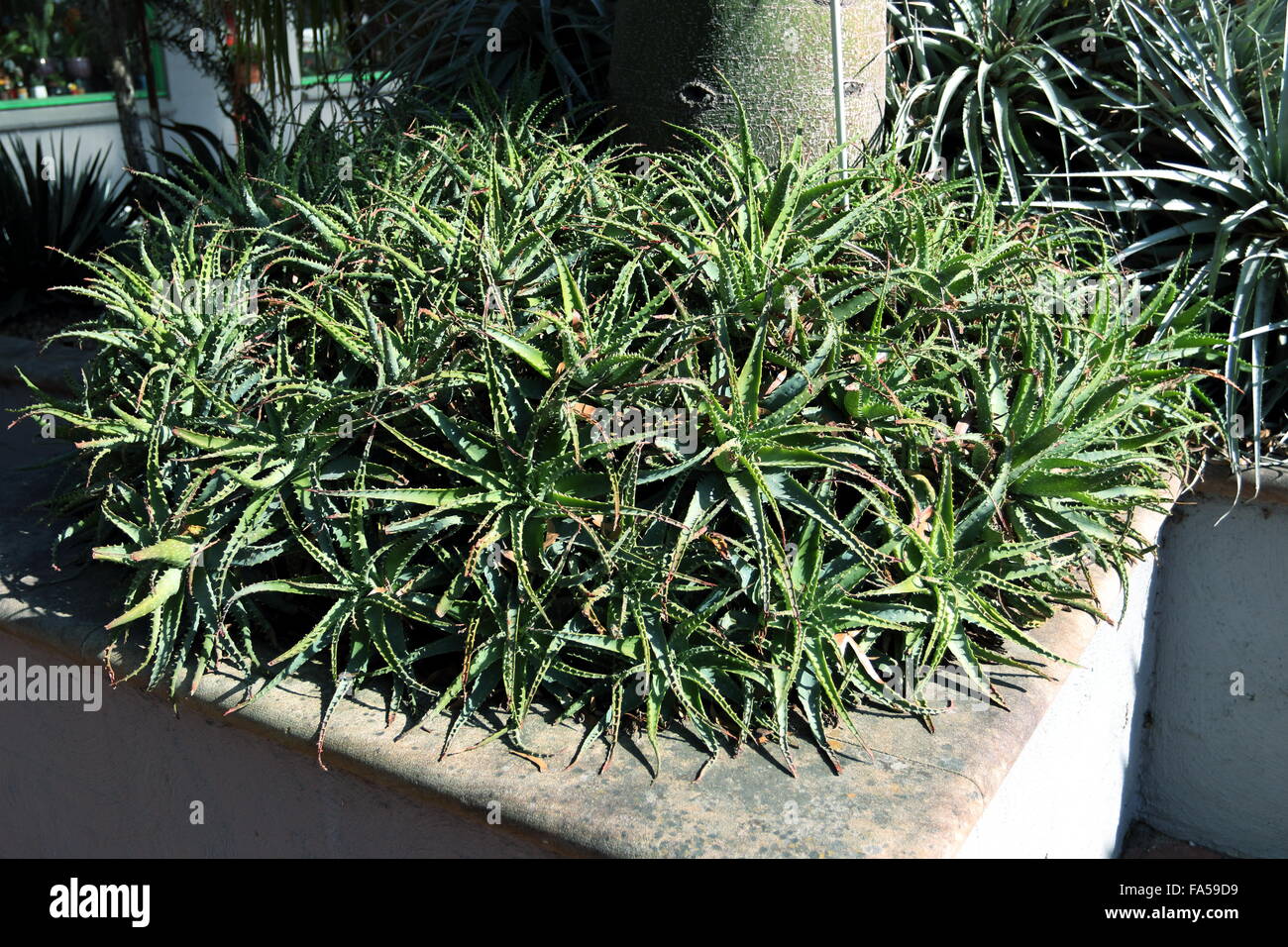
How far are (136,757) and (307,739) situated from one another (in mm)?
663

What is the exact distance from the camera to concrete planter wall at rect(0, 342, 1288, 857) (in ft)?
6.82

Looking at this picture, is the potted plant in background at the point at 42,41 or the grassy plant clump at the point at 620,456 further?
the potted plant in background at the point at 42,41

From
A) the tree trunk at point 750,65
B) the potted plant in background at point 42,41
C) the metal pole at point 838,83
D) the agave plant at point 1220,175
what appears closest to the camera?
the metal pole at point 838,83

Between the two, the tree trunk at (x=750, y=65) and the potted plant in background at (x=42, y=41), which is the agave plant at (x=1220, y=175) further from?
the potted plant in background at (x=42, y=41)

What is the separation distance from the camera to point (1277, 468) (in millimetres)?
3383

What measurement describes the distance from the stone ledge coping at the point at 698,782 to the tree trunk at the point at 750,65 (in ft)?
5.64

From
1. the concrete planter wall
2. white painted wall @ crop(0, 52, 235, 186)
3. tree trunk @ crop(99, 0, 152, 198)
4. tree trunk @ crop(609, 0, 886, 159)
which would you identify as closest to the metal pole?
tree trunk @ crop(609, 0, 886, 159)

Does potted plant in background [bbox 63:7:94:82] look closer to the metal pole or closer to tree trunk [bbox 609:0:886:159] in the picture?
tree trunk [bbox 609:0:886:159]

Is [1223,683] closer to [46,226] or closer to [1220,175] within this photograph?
[1220,175]

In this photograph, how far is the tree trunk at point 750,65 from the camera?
337 centimetres

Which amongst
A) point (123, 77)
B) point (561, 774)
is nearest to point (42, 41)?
point (123, 77)

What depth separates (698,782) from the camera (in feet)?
7.17

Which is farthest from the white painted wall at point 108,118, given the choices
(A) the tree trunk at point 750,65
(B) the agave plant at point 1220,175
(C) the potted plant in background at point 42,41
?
(B) the agave plant at point 1220,175
